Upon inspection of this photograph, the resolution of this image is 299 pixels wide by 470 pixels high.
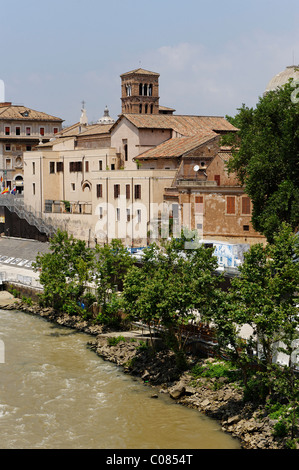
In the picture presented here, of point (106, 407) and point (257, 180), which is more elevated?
point (257, 180)

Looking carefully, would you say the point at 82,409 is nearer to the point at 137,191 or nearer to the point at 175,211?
the point at 175,211

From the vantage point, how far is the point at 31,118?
254 feet

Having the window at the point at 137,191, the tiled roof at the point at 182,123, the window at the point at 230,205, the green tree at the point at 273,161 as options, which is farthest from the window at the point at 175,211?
the tiled roof at the point at 182,123

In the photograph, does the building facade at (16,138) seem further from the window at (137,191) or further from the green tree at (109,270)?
the green tree at (109,270)

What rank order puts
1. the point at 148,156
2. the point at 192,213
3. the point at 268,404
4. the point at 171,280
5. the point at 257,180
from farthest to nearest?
the point at 148,156
the point at 192,213
the point at 257,180
the point at 171,280
the point at 268,404

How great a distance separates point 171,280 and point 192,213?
52.2ft

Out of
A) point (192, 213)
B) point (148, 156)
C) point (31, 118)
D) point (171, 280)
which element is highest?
point (31, 118)

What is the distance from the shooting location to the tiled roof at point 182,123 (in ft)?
176

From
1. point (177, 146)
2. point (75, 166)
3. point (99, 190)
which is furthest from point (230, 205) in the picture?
point (75, 166)

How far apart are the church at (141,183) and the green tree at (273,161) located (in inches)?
239

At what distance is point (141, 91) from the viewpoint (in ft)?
245

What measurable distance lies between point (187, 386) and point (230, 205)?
18681mm
